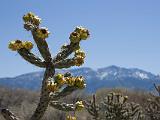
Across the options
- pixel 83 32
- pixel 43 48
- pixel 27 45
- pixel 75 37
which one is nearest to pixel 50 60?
pixel 43 48

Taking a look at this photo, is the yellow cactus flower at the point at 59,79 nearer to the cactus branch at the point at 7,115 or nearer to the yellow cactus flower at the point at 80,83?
the yellow cactus flower at the point at 80,83

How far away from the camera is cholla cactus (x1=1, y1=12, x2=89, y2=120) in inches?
257

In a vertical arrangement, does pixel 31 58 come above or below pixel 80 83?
above

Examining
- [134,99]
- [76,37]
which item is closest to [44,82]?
[76,37]

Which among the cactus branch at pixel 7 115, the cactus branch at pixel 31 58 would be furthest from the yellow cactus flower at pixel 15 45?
the cactus branch at pixel 7 115

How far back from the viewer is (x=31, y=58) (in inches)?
267

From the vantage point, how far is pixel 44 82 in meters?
6.69

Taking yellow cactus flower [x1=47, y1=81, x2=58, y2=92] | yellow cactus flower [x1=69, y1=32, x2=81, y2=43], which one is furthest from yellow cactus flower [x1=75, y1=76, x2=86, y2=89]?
yellow cactus flower [x1=69, y1=32, x2=81, y2=43]

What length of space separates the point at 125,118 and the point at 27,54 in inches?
548

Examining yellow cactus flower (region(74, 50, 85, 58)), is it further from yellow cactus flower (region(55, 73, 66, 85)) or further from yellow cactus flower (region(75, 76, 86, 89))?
yellow cactus flower (region(55, 73, 66, 85))

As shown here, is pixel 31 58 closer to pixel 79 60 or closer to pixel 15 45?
pixel 15 45

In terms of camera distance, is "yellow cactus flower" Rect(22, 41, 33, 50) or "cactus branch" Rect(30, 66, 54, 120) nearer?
"cactus branch" Rect(30, 66, 54, 120)

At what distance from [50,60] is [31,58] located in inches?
11.1

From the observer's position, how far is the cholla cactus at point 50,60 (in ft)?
21.4
